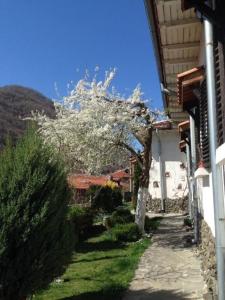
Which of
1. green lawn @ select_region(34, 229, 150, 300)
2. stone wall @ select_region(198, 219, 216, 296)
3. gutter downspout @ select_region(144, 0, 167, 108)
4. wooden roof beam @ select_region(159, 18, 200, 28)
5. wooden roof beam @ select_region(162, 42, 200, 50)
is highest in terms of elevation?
wooden roof beam @ select_region(162, 42, 200, 50)

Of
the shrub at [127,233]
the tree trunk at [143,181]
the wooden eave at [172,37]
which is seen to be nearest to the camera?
the wooden eave at [172,37]

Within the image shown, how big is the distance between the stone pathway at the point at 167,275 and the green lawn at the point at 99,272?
0.24m

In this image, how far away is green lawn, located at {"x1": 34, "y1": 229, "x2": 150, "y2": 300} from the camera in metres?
8.36

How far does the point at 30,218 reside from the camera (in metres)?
6.28

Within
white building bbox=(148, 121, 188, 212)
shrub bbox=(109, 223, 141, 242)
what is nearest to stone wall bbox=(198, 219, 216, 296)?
shrub bbox=(109, 223, 141, 242)

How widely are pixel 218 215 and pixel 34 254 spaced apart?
282cm

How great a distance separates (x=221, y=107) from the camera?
526 cm

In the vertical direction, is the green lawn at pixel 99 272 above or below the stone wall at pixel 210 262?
below

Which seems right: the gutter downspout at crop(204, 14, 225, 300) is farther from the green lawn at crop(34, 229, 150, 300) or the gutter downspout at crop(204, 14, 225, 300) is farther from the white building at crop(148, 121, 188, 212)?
the white building at crop(148, 121, 188, 212)

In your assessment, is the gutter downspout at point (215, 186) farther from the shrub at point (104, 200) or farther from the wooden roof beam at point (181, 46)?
the shrub at point (104, 200)

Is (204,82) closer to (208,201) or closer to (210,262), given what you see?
(208,201)

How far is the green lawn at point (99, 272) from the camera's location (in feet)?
27.4

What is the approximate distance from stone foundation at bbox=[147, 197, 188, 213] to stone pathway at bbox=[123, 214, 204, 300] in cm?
1367

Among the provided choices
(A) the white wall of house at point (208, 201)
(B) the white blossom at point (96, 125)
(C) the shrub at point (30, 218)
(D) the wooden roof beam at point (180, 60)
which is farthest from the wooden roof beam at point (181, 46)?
(B) the white blossom at point (96, 125)
